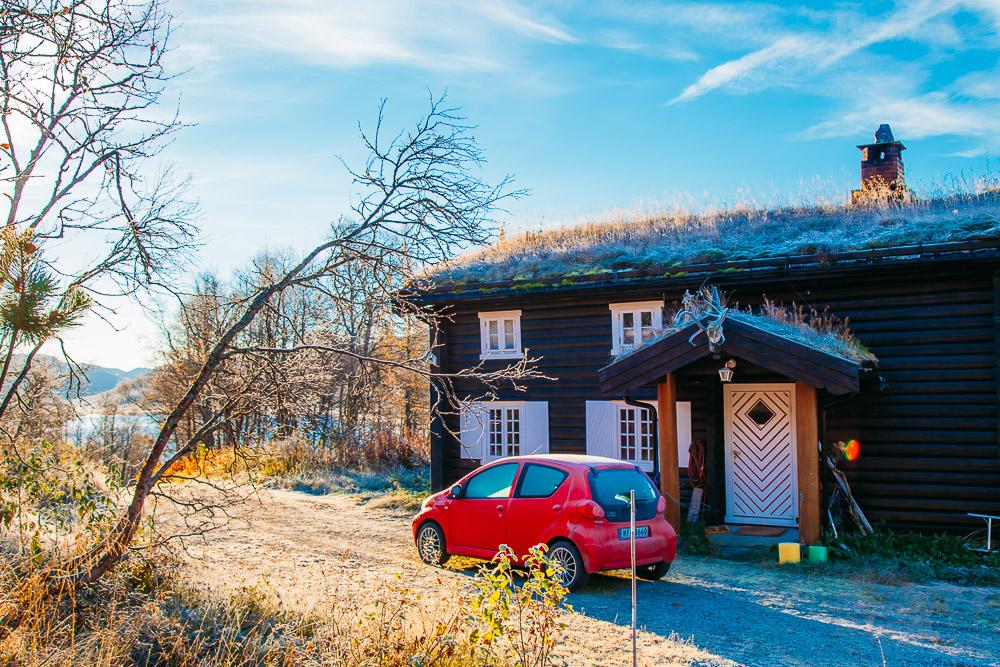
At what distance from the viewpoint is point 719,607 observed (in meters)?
9.52

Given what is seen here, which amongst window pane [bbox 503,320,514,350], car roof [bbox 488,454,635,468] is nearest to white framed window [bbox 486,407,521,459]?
→ window pane [bbox 503,320,514,350]

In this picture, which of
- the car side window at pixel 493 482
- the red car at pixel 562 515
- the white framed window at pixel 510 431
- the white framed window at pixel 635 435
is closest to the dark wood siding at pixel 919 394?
the white framed window at pixel 635 435

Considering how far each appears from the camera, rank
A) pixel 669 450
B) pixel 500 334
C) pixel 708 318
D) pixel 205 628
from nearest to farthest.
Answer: pixel 205 628 < pixel 708 318 < pixel 669 450 < pixel 500 334

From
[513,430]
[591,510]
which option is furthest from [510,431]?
[591,510]

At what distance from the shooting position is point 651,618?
8969 mm

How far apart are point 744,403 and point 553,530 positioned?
22.3 ft

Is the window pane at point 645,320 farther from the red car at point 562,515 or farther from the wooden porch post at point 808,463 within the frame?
the red car at point 562,515

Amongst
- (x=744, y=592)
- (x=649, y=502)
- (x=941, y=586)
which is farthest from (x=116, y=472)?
(x=941, y=586)

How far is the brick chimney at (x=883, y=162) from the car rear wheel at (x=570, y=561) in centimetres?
1337

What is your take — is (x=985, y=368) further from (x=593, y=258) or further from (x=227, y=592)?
(x=227, y=592)

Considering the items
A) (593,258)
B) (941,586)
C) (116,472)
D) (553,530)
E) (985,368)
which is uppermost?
(593,258)

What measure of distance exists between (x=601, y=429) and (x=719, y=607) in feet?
26.9

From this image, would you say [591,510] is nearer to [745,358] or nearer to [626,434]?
[745,358]

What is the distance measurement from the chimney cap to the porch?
8104mm
